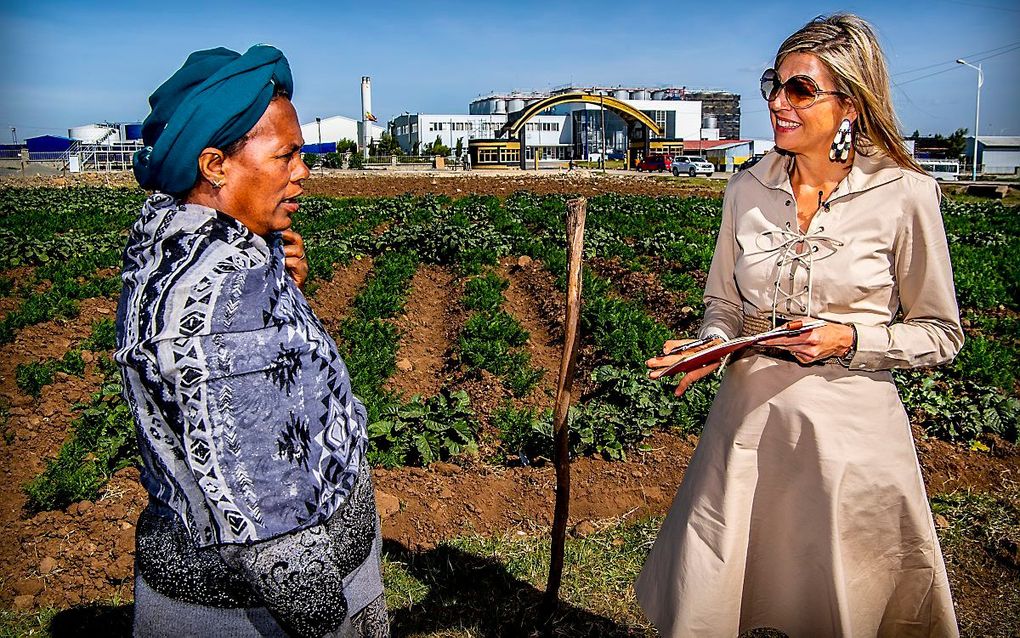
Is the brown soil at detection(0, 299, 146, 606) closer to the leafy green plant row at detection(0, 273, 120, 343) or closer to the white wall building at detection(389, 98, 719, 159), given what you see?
the leafy green plant row at detection(0, 273, 120, 343)

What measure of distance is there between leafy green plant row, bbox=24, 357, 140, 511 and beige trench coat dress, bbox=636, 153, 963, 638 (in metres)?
3.08

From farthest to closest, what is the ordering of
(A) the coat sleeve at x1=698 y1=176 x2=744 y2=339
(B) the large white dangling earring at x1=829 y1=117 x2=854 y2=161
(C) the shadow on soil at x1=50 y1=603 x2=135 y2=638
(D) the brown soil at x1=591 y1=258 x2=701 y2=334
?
1. (D) the brown soil at x1=591 y1=258 x2=701 y2=334
2. (C) the shadow on soil at x1=50 y1=603 x2=135 y2=638
3. (A) the coat sleeve at x1=698 y1=176 x2=744 y2=339
4. (B) the large white dangling earring at x1=829 y1=117 x2=854 y2=161

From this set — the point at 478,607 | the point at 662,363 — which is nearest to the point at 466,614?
the point at 478,607

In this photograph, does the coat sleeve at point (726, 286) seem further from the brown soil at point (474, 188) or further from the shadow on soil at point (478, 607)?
the brown soil at point (474, 188)

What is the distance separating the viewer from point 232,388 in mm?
1476

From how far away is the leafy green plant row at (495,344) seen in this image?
23.7ft

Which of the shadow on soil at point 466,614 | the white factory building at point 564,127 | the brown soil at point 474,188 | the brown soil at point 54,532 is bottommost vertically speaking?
the shadow on soil at point 466,614

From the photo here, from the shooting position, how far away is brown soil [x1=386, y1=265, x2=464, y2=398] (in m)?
7.65

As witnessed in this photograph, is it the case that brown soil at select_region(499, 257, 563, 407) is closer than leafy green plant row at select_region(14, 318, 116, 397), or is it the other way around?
leafy green plant row at select_region(14, 318, 116, 397)

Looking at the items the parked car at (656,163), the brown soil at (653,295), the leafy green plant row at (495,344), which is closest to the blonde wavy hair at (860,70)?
the leafy green plant row at (495,344)

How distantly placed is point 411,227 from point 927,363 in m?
12.1

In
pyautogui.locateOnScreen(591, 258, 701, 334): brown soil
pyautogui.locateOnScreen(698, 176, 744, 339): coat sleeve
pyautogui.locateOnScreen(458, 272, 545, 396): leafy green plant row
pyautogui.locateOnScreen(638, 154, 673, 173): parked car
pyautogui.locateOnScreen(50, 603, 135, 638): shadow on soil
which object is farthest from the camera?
pyautogui.locateOnScreen(638, 154, 673, 173): parked car

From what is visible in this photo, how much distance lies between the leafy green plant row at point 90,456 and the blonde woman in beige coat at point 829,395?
310 centimetres

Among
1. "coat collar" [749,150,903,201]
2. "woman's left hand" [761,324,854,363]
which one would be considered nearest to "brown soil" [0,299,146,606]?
"woman's left hand" [761,324,854,363]
